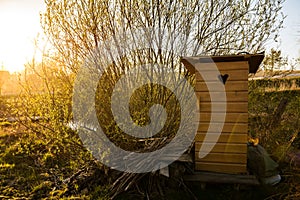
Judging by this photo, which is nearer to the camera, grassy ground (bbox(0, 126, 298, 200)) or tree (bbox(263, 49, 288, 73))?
grassy ground (bbox(0, 126, 298, 200))

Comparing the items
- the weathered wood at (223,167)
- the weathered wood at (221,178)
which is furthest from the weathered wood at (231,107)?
the weathered wood at (221,178)

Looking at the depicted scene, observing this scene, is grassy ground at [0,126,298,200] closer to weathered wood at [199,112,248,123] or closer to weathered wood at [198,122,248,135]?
weathered wood at [198,122,248,135]

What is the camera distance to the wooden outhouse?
10.2 feet

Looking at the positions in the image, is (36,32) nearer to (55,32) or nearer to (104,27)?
(55,32)

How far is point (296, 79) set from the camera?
8.99m

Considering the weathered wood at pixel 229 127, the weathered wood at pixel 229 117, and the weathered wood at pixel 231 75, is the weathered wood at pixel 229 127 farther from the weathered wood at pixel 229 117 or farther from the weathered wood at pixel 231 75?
the weathered wood at pixel 231 75

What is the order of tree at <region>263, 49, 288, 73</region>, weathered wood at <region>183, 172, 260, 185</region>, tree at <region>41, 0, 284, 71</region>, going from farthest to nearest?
tree at <region>263, 49, 288, 73</region> < tree at <region>41, 0, 284, 71</region> < weathered wood at <region>183, 172, 260, 185</region>

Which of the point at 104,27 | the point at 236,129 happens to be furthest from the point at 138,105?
the point at 236,129

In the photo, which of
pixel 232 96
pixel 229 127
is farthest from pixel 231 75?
pixel 229 127

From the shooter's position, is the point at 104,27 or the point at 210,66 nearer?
the point at 210,66

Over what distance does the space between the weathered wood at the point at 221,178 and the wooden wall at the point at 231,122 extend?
0.09 metres

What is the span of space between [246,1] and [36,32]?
3.41m

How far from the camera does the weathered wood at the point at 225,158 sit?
3.14 metres

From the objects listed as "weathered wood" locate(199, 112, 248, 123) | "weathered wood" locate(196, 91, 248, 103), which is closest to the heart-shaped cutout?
"weathered wood" locate(196, 91, 248, 103)
